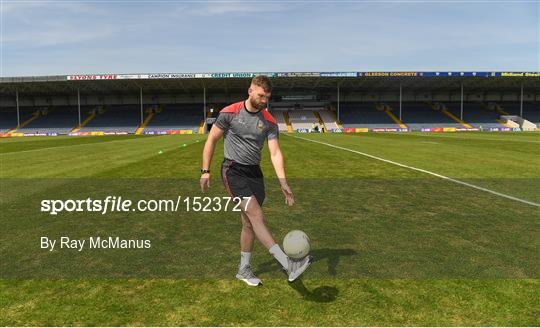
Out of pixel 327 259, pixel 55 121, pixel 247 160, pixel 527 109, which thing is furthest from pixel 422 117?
pixel 247 160

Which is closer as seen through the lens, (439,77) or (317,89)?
(439,77)

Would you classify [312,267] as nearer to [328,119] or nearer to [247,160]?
[247,160]

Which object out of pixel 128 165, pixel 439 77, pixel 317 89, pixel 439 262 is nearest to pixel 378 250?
pixel 439 262

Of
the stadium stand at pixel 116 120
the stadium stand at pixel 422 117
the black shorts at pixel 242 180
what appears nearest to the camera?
the black shorts at pixel 242 180

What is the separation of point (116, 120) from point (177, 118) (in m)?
10.2

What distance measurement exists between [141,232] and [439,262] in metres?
4.17

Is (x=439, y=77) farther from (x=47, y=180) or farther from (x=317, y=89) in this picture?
(x=47, y=180)

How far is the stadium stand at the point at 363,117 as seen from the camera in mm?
63688

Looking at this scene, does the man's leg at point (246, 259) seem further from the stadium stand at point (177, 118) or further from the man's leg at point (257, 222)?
the stadium stand at point (177, 118)

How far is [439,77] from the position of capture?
189 feet
